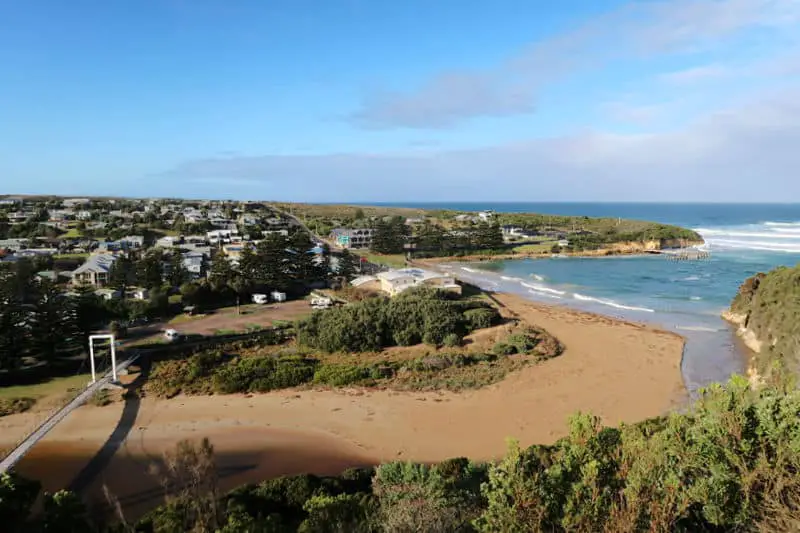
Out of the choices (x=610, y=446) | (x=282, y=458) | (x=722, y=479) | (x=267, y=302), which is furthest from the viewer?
(x=267, y=302)

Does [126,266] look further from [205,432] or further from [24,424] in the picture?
[205,432]

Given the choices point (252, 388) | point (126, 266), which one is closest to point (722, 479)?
point (252, 388)

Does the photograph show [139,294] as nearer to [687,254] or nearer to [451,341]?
[451,341]

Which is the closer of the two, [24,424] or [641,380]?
[24,424]

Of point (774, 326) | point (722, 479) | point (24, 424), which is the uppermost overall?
point (722, 479)

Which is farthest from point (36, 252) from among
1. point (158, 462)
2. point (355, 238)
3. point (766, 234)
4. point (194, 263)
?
point (766, 234)

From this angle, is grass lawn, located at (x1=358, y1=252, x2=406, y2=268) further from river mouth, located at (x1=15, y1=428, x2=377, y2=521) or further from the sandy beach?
river mouth, located at (x1=15, y1=428, x2=377, y2=521)

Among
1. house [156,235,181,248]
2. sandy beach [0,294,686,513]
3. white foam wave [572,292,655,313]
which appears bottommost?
sandy beach [0,294,686,513]

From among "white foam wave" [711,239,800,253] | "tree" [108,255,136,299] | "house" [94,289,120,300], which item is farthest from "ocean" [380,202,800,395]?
"house" [94,289,120,300]
